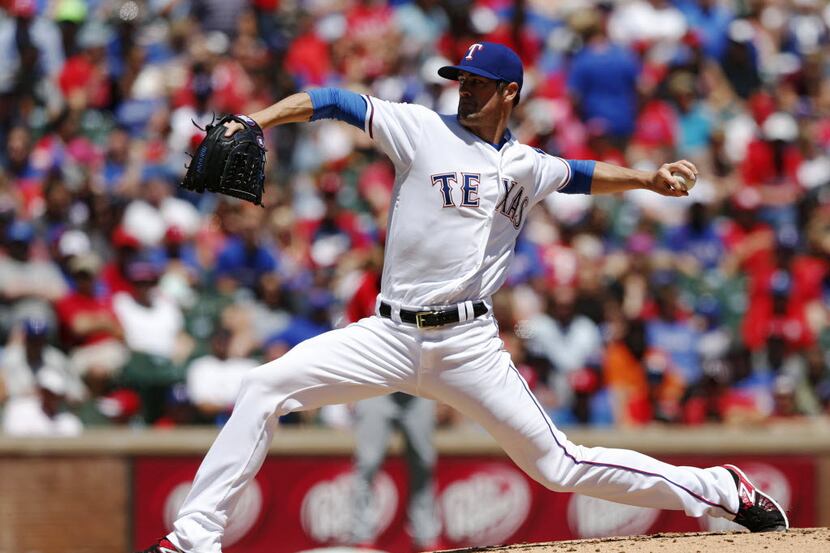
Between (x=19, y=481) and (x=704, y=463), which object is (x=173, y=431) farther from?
(x=704, y=463)

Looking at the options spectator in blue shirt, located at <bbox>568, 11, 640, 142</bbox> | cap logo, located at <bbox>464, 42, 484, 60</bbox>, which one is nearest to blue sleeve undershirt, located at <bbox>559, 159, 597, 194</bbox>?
cap logo, located at <bbox>464, 42, 484, 60</bbox>

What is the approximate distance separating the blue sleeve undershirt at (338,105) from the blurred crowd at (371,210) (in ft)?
10.5

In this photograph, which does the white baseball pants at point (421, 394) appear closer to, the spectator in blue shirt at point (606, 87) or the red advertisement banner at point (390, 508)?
the red advertisement banner at point (390, 508)

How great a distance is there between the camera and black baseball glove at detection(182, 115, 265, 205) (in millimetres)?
4898

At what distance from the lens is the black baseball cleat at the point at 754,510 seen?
5.71m

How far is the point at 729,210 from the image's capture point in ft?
39.3

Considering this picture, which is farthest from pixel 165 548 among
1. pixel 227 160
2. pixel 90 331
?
pixel 90 331

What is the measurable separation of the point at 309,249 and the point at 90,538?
2.89 metres

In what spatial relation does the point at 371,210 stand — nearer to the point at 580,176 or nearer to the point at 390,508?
the point at 390,508

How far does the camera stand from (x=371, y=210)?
37.8 feet

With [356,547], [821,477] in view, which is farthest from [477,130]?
[821,477]

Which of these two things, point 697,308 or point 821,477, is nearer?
point 821,477

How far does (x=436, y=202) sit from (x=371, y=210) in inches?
248

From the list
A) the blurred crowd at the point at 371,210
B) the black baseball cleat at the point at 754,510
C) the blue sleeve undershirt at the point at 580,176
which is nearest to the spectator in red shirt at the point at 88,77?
the blurred crowd at the point at 371,210
